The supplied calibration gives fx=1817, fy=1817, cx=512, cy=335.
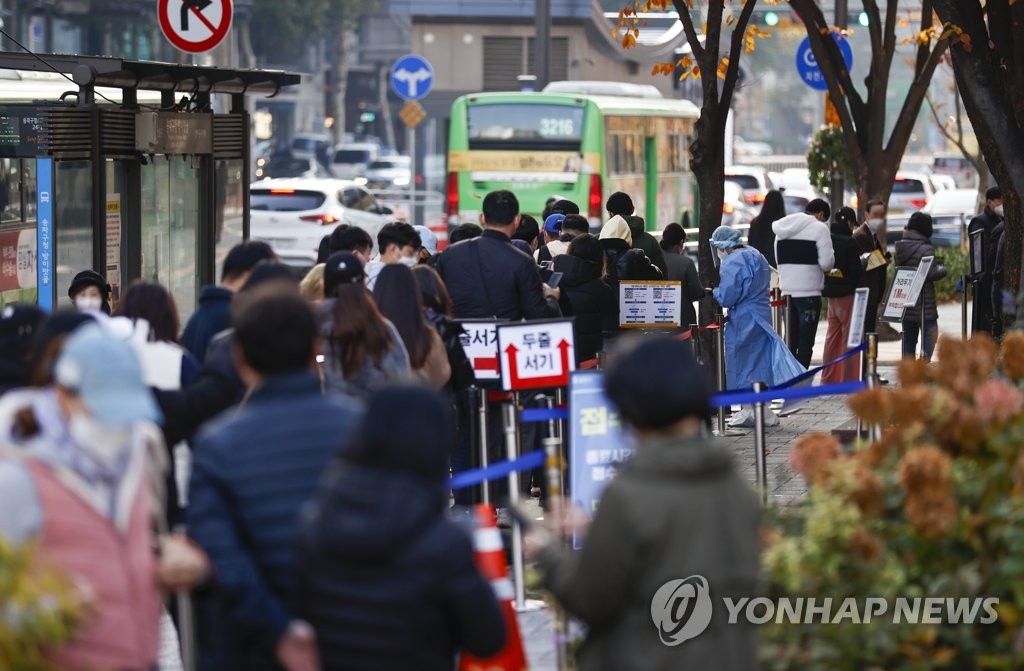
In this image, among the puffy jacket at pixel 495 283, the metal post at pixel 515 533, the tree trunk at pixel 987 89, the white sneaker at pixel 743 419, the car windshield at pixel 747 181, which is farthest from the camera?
the car windshield at pixel 747 181

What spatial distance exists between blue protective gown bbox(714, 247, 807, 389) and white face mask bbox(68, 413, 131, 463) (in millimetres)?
9199

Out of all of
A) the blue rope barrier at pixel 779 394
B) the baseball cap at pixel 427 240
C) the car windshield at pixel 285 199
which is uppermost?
the car windshield at pixel 285 199

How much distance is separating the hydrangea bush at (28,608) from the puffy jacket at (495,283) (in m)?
6.10

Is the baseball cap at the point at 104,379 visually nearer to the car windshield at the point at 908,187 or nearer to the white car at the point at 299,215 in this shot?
the white car at the point at 299,215

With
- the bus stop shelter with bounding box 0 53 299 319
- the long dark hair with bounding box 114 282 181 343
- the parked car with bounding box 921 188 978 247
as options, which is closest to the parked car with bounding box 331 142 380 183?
the parked car with bounding box 921 188 978 247

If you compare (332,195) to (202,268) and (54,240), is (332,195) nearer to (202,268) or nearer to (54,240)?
(202,268)

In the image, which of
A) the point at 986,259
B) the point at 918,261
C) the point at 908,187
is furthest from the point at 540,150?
the point at 908,187

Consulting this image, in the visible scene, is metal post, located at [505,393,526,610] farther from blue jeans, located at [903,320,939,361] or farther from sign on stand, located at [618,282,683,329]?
blue jeans, located at [903,320,939,361]

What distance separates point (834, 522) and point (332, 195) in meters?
23.7

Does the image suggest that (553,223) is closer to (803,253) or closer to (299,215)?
(803,253)

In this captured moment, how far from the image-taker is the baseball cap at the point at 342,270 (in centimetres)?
778

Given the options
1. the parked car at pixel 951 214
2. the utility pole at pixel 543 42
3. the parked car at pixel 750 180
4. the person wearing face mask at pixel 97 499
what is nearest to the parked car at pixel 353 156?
the parked car at pixel 750 180

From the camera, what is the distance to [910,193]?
42312mm

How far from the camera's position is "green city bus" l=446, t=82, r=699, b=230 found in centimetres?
2780
